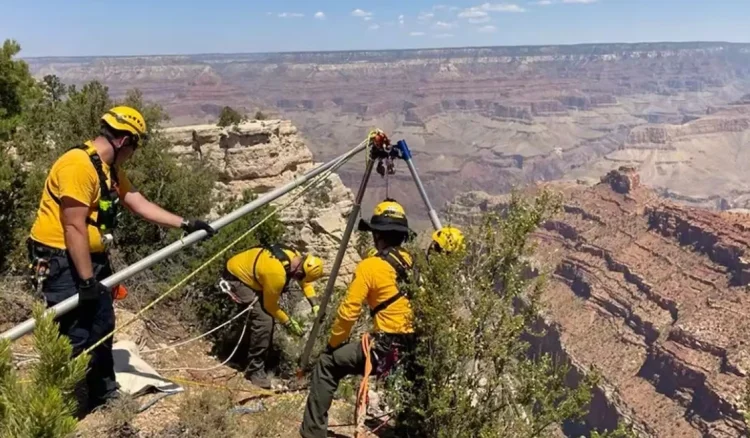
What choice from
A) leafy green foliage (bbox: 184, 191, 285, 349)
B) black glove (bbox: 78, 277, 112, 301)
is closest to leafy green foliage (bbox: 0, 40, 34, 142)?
leafy green foliage (bbox: 184, 191, 285, 349)

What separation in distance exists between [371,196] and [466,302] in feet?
351

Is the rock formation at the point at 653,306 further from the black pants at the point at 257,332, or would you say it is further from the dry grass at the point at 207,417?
the dry grass at the point at 207,417

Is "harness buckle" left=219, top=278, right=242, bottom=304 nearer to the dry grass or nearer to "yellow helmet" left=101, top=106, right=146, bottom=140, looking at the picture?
the dry grass

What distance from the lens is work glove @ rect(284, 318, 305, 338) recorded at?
741 cm

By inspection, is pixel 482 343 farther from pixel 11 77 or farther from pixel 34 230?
pixel 11 77

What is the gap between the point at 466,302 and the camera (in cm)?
475

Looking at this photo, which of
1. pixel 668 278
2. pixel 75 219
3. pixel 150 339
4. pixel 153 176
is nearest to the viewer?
pixel 75 219

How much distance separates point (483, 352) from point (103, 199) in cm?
296

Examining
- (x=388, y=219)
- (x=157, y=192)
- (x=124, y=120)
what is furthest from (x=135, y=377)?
(x=157, y=192)

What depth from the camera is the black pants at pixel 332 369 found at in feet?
16.0

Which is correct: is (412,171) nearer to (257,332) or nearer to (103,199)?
(257,332)

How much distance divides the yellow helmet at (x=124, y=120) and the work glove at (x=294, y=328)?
12.3 ft

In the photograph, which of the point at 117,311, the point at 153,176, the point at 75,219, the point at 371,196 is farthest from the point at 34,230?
the point at 371,196

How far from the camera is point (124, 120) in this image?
13.1 ft
